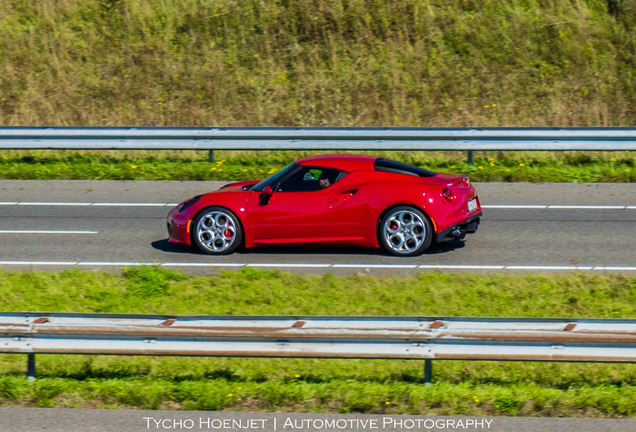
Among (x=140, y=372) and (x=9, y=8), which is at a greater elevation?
(x=9, y=8)

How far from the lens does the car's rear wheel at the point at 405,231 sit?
9945mm

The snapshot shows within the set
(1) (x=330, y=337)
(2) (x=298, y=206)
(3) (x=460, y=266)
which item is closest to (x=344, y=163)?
(2) (x=298, y=206)

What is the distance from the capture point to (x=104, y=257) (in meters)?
10.3

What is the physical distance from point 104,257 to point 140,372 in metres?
3.95

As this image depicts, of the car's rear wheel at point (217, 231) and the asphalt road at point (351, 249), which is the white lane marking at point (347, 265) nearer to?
the asphalt road at point (351, 249)

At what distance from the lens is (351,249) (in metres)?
10.7

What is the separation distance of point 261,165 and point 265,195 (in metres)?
6.25

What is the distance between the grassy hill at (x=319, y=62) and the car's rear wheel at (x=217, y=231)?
10784 mm

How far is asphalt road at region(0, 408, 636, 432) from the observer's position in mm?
5191

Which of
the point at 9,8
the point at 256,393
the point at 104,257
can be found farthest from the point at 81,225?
the point at 9,8

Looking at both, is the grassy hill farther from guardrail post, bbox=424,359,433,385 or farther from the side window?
guardrail post, bbox=424,359,433,385

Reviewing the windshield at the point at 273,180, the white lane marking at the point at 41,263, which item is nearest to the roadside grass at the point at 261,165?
the windshield at the point at 273,180

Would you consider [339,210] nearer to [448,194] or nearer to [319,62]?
[448,194]

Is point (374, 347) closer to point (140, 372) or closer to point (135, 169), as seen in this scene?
point (140, 372)
